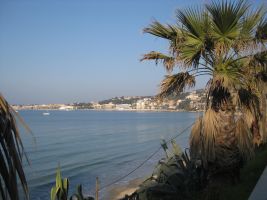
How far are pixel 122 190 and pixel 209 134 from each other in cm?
1038

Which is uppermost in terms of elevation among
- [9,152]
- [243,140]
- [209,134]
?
[9,152]

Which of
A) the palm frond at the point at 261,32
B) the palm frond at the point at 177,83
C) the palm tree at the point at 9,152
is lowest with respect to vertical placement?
the palm tree at the point at 9,152

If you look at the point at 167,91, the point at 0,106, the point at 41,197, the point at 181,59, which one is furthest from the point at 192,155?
the point at 41,197

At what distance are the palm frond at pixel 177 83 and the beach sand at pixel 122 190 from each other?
8149mm

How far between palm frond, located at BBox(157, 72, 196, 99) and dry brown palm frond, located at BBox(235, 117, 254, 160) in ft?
4.63

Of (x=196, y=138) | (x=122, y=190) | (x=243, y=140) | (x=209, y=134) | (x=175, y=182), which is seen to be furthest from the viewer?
(x=122, y=190)

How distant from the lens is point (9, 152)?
178 cm

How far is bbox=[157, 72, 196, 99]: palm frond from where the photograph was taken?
30.0 feet

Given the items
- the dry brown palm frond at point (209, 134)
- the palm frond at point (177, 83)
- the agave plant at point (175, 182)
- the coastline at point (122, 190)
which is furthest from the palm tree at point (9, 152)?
the coastline at point (122, 190)

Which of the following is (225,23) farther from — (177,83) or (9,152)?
(9,152)

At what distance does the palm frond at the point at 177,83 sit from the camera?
9.14m

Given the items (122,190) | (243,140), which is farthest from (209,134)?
(122,190)

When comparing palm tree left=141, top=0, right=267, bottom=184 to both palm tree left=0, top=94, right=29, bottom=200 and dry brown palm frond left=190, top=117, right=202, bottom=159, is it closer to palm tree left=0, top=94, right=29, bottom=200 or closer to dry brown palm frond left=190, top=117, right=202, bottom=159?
dry brown palm frond left=190, top=117, right=202, bottom=159

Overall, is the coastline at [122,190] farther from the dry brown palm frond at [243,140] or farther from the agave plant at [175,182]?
the dry brown palm frond at [243,140]
